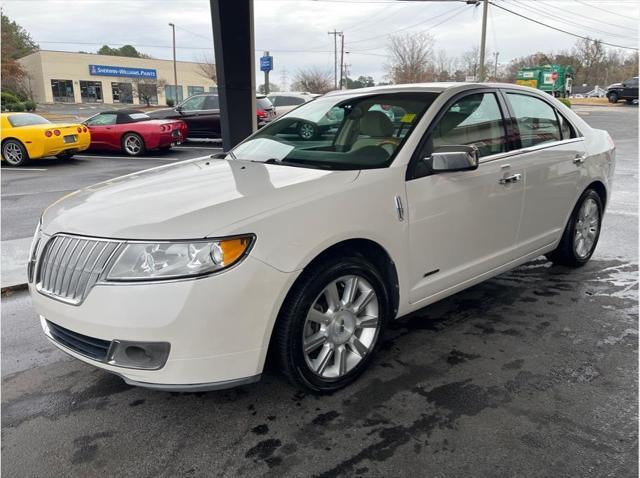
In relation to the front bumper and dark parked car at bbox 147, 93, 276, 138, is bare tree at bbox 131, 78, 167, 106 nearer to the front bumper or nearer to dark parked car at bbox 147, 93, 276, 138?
dark parked car at bbox 147, 93, 276, 138

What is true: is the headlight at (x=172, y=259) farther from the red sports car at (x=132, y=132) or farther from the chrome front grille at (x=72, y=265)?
the red sports car at (x=132, y=132)

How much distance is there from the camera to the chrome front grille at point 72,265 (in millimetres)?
2418

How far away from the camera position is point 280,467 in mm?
2352

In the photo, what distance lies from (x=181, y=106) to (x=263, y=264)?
53.5 feet

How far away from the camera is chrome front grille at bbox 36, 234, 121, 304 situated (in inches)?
95.2

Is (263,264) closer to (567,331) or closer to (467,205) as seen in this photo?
(467,205)

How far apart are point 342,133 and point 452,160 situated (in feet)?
2.91

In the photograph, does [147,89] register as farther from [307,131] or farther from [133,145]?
[307,131]

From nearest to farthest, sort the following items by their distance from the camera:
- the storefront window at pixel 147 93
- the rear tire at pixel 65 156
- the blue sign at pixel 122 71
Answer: the rear tire at pixel 65 156
the storefront window at pixel 147 93
the blue sign at pixel 122 71

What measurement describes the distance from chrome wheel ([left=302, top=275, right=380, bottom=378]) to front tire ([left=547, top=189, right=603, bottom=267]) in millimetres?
2604

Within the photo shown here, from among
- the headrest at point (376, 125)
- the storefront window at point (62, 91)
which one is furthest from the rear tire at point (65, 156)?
the storefront window at point (62, 91)

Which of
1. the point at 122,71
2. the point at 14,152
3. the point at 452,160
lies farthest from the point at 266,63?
the point at 122,71

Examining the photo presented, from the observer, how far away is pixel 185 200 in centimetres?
269

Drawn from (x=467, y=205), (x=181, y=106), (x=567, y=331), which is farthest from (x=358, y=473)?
(x=181, y=106)
